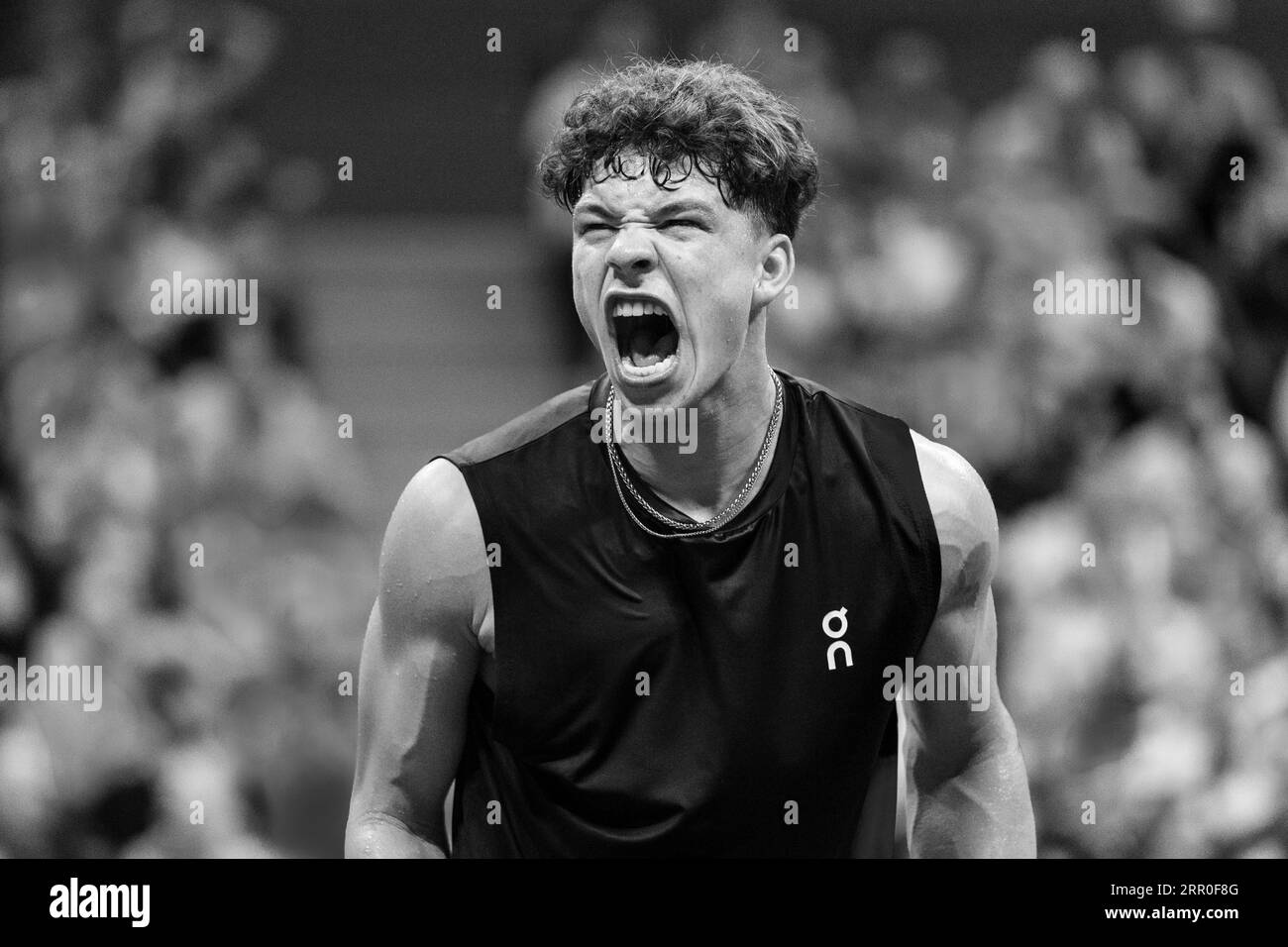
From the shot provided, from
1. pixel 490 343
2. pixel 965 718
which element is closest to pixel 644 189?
pixel 965 718

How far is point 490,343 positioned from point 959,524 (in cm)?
161

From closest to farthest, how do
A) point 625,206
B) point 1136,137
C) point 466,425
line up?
point 625,206
point 466,425
point 1136,137

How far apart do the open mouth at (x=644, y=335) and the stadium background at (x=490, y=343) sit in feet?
4.45

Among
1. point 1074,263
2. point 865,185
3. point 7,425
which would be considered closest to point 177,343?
point 7,425

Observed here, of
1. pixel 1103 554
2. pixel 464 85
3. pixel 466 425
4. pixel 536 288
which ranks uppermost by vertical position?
pixel 464 85

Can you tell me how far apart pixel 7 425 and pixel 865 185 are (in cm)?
178

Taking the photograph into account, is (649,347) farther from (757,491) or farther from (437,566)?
(437,566)

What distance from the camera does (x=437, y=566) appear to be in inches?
64.7

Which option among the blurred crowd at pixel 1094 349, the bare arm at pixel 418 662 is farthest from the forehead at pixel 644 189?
the blurred crowd at pixel 1094 349

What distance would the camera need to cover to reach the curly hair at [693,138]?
1647 millimetres

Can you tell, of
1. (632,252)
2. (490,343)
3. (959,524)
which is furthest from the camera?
(490,343)

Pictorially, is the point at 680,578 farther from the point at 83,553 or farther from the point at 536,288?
the point at 83,553

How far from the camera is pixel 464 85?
10.6 ft

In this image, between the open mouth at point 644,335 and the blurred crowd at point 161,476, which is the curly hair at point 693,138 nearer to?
the open mouth at point 644,335
